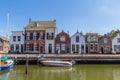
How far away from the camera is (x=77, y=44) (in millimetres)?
47031

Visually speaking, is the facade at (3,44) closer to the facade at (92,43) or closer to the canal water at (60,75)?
the facade at (92,43)

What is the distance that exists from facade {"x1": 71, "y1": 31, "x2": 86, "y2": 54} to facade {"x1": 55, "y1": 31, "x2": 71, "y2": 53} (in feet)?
3.21

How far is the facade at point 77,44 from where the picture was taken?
154ft

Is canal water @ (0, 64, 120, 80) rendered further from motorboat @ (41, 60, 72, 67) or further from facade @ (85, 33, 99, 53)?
facade @ (85, 33, 99, 53)

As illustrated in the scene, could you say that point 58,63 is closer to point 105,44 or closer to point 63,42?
point 63,42

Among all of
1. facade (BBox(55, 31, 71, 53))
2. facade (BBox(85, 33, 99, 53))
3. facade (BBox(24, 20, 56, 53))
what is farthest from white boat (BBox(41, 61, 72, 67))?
facade (BBox(85, 33, 99, 53))

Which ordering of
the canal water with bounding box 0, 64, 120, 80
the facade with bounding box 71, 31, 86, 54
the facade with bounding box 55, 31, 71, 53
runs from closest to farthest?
1. the canal water with bounding box 0, 64, 120, 80
2. the facade with bounding box 71, 31, 86, 54
3. the facade with bounding box 55, 31, 71, 53

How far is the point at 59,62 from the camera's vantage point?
103ft

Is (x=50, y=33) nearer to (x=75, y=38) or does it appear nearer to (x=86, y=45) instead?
(x=75, y=38)

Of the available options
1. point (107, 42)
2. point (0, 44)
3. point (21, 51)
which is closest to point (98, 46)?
point (107, 42)

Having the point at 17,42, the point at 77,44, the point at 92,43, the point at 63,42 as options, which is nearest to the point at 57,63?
the point at 63,42

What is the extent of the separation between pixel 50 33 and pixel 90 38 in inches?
378

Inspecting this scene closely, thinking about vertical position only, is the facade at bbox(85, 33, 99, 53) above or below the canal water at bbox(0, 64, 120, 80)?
above

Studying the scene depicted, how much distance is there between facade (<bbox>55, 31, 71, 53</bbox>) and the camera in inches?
1864
